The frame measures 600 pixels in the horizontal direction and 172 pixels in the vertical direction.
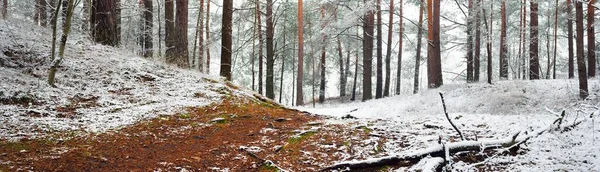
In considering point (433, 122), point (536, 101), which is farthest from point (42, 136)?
point (536, 101)

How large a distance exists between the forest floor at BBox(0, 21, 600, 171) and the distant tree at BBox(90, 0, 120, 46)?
2.52 feet

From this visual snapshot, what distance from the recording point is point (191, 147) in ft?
13.7

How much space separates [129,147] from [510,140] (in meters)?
4.08

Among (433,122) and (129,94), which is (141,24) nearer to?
(129,94)

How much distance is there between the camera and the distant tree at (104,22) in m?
8.48

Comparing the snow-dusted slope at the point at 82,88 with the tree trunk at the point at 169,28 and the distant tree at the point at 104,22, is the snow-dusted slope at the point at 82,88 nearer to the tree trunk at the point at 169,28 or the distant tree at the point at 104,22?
the distant tree at the point at 104,22

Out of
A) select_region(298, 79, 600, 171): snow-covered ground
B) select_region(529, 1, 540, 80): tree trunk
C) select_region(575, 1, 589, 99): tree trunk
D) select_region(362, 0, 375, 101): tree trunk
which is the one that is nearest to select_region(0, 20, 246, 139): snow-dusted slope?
select_region(298, 79, 600, 171): snow-covered ground

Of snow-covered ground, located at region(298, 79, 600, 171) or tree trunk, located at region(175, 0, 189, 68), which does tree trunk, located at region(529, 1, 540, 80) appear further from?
tree trunk, located at region(175, 0, 189, 68)

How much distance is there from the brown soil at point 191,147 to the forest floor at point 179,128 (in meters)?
0.01

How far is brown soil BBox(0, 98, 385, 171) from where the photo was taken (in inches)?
136

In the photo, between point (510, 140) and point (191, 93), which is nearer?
point (510, 140)

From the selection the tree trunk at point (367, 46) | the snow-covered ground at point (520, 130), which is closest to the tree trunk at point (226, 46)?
the snow-covered ground at point (520, 130)

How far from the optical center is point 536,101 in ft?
34.3

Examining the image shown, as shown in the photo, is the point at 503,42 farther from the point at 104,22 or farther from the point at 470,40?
the point at 104,22
